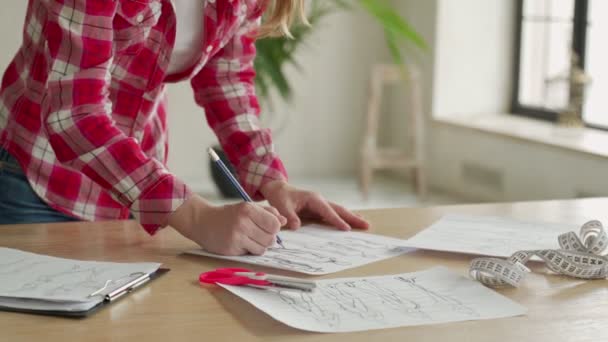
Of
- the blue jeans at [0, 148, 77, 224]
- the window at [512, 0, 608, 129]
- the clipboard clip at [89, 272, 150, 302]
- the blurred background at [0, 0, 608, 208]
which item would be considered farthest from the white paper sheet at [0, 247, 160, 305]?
the window at [512, 0, 608, 129]

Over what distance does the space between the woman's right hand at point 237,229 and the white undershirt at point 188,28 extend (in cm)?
33

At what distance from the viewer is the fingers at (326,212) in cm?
134

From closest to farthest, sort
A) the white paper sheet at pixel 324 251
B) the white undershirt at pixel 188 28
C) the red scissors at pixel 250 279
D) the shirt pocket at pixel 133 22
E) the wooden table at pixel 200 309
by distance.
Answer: the wooden table at pixel 200 309
the red scissors at pixel 250 279
the white paper sheet at pixel 324 251
the shirt pocket at pixel 133 22
the white undershirt at pixel 188 28

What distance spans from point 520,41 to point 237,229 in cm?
398

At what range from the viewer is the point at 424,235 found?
1276mm

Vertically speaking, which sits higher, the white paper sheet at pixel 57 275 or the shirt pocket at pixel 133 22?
the shirt pocket at pixel 133 22

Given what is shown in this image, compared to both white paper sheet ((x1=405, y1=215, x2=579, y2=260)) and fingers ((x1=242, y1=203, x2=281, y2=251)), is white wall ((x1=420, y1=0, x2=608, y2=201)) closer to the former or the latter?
white paper sheet ((x1=405, y1=215, x2=579, y2=260))

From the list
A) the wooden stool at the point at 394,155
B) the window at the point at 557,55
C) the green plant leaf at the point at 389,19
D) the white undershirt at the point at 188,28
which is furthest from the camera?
the wooden stool at the point at 394,155

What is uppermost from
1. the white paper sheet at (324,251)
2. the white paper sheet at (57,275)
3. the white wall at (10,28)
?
the white wall at (10,28)

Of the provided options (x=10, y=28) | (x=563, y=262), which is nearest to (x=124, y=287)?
(x=563, y=262)

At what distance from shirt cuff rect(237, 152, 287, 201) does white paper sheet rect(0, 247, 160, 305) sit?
40 cm

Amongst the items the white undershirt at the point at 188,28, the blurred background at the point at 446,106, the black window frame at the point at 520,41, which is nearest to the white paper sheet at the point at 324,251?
the white undershirt at the point at 188,28

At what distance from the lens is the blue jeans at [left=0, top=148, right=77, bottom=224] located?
1.43 meters

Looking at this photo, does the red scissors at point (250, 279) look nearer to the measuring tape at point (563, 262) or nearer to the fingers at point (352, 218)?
the measuring tape at point (563, 262)
